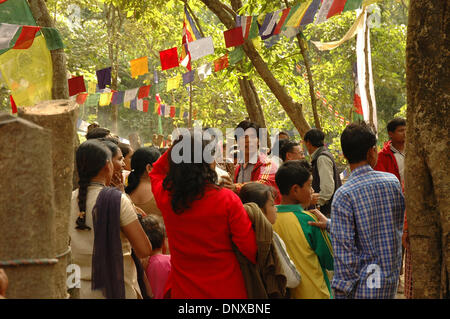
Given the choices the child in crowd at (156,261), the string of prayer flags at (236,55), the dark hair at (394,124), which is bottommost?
the child in crowd at (156,261)

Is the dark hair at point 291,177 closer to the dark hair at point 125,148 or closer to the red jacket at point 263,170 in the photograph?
the red jacket at point 263,170

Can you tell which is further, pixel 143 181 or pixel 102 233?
pixel 143 181

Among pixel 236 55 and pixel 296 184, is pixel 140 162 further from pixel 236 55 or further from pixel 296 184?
pixel 236 55

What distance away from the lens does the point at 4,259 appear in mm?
1866

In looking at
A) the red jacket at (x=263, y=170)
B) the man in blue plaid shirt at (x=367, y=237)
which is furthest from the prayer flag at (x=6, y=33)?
the man in blue plaid shirt at (x=367, y=237)

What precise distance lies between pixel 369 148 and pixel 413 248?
2.07ft

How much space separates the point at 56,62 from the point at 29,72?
0.34 m

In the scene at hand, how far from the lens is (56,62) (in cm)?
639

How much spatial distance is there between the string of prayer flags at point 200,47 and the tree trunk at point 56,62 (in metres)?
2.99

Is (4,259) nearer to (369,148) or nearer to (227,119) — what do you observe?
(369,148)

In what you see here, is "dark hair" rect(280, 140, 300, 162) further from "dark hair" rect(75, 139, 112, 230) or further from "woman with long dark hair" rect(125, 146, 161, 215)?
"dark hair" rect(75, 139, 112, 230)

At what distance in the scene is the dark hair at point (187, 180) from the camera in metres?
3.07

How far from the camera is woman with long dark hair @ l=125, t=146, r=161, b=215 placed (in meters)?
4.57

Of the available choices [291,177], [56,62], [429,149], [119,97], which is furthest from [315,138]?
[119,97]
